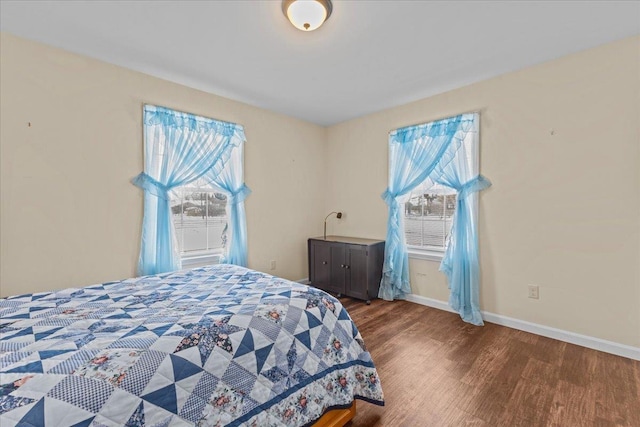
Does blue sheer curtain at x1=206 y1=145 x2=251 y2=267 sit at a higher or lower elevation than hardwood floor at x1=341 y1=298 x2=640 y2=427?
higher

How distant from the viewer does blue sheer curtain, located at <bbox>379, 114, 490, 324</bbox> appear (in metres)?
3.03

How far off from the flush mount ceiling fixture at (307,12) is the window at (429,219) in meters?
2.11

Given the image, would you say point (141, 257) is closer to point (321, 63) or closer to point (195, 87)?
point (195, 87)

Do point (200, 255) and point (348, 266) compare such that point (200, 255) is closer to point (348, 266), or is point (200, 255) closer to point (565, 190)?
point (348, 266)

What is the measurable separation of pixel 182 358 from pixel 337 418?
36.7 inches

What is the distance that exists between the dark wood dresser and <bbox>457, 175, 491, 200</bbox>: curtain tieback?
1.15 metres

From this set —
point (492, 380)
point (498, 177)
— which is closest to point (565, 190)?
point (498, 177)

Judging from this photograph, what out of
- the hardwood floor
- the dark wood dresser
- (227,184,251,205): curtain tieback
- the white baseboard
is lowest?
the hardwood floor

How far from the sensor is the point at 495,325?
288 centimetres

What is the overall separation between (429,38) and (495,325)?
2773 millimetres

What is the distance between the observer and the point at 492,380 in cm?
198

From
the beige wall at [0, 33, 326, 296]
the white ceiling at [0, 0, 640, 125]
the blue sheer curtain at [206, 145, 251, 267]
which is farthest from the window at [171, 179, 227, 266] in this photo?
the white ceiling at [0, 0, 640, 125]

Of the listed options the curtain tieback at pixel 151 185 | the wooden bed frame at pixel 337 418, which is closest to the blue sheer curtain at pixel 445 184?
the wooden bed frame at pixel 337 418

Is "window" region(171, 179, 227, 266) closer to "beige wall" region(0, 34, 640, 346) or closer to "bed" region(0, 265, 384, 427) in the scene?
"beige wall" region(0, 34, 640, 346)
